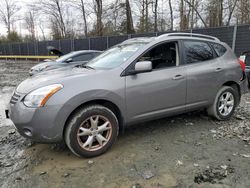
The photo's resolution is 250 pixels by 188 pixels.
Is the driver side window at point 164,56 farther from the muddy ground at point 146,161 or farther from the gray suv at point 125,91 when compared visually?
the muddy ground at point 146,161

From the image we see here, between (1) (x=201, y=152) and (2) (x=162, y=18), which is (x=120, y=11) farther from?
(1) (x=201, y=152)

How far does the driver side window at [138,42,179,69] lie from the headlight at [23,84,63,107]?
1.57m

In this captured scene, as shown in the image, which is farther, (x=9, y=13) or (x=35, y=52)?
(x=9, y=13)

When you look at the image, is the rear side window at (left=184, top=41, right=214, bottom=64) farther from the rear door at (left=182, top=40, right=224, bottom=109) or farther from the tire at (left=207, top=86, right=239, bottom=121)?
the tire at (left=207, top=86, right=239, bottom=121)

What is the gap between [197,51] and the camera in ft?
12.7

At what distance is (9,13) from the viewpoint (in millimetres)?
42688

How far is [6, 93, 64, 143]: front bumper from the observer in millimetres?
2574

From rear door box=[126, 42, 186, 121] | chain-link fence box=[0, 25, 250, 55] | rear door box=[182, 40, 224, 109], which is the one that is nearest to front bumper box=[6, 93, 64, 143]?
rear door box=[126, 42, 186, 121]

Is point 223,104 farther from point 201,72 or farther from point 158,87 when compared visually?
point 158,87

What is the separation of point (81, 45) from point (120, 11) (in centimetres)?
589

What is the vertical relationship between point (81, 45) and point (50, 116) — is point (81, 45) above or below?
above

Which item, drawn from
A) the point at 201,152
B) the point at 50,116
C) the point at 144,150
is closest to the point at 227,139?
the point at 201,152

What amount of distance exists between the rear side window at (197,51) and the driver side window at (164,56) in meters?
0.24

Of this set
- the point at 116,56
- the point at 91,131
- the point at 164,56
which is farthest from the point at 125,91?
the point at 164,56
